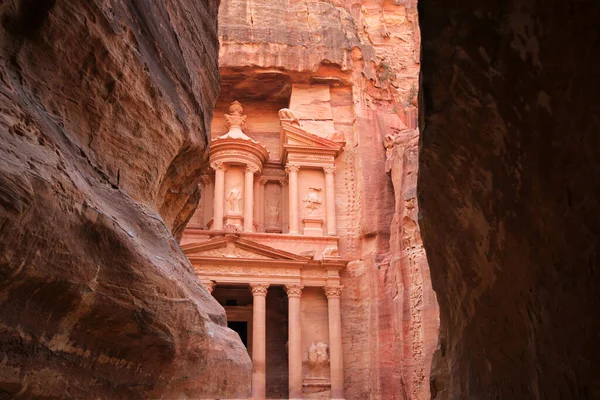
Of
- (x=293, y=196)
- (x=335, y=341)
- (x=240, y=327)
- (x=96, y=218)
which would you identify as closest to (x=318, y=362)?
(x=335, y=341)

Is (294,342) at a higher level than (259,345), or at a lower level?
higher

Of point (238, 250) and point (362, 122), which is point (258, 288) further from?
point (362, 122)

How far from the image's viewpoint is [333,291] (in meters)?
22.6

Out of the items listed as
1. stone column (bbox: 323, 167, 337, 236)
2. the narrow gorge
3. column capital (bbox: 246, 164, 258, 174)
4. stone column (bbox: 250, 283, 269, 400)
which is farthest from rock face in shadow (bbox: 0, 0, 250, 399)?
column capital (bbox: 246, 164, 258, 174)

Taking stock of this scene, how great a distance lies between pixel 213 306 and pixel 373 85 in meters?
23.2

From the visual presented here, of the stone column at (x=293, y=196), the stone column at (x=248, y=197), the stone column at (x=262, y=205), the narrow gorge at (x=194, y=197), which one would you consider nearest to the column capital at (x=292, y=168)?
the stone column at (x=293, y=196)

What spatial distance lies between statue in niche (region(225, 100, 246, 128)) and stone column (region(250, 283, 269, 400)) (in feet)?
25.9

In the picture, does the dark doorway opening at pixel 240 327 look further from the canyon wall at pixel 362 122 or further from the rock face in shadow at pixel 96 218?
the rock face in shadow at pixel 96 218

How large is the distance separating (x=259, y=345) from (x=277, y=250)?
3.50 meters

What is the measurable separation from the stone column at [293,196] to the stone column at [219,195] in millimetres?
2791

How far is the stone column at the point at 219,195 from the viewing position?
950 inches

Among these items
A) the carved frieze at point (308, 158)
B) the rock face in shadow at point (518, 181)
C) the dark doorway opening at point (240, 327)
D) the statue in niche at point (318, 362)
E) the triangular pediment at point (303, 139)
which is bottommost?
the rock face in shadow at point (518, 181)

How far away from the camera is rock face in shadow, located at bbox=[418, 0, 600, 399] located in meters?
2.03

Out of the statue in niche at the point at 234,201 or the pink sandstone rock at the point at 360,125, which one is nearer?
the pink sandstone rock at the point at 360,125
